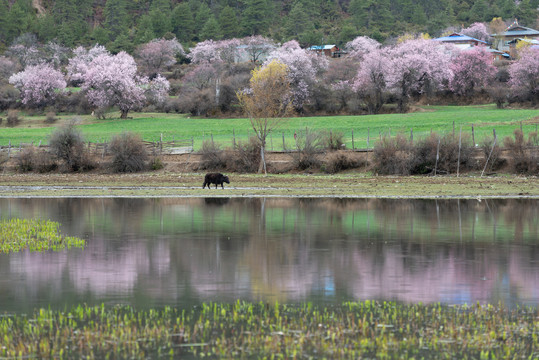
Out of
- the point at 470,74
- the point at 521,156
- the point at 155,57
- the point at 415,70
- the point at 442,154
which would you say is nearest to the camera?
the point at 521,156

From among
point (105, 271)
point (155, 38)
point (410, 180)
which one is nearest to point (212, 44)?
point (155, 38)

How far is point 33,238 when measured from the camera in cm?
2719

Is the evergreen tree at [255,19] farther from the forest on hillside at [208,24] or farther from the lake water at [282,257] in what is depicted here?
the lake water at [282,257]

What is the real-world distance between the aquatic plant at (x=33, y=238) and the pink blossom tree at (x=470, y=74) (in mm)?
95413

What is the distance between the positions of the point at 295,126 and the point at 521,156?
1570 inches

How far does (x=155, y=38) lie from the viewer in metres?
162

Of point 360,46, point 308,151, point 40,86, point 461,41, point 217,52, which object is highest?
point 461,41

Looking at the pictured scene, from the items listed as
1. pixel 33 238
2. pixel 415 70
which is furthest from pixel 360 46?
pixel 33 238

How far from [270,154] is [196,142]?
46.2ft

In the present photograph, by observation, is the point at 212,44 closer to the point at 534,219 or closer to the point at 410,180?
the point at 410,180

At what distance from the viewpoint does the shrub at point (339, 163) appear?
194 ft

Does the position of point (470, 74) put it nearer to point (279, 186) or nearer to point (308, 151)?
point (308, 151)

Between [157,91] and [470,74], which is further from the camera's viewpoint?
[157,91]

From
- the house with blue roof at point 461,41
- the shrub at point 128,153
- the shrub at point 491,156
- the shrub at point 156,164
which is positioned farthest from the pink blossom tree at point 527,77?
the shrub at point 128,153
